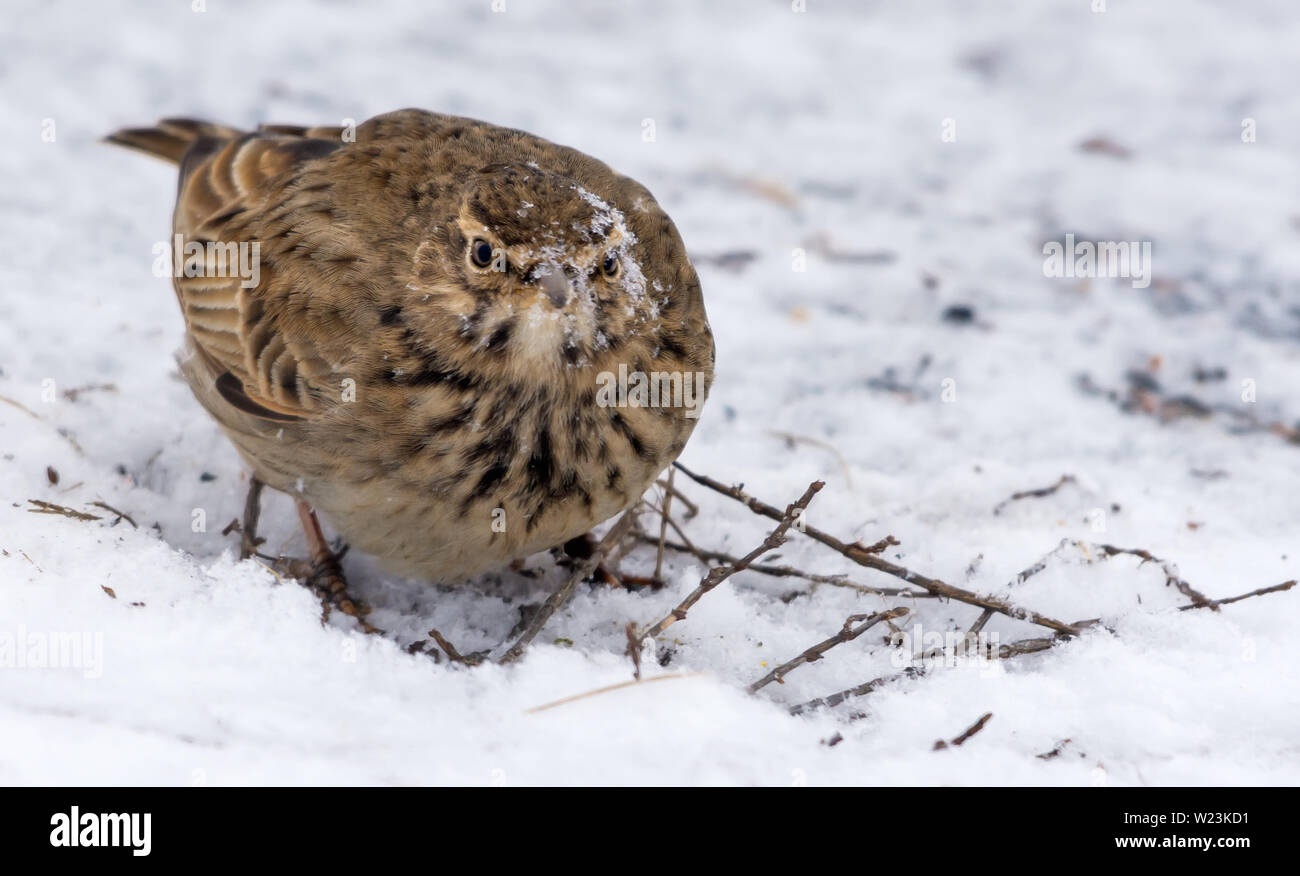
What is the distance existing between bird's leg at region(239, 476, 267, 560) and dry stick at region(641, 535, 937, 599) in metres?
1.36

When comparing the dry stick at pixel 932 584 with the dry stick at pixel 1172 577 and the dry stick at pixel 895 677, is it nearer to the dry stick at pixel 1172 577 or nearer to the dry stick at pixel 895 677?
the dry stick at pixel 895 677

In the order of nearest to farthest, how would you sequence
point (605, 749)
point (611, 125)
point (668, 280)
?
1. point (605, 749)
2. point (668, 280)
3. point (611, 125)

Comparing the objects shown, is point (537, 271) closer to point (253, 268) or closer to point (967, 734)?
point (253, 268)

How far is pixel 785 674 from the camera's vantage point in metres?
3.73

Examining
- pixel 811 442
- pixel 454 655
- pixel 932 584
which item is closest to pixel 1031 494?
pixel 811 442

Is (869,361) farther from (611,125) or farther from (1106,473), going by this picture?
(611,125)

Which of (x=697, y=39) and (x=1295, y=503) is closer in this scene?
(x=1295, y=503)

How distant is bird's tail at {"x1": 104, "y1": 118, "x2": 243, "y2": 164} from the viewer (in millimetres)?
5566

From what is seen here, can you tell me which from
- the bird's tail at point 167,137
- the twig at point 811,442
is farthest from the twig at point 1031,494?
the bird's tail at point 167,137

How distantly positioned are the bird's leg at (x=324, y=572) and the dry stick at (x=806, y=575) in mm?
1063

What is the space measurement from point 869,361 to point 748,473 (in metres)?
1.20

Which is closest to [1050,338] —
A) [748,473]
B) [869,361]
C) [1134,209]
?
[869,361]

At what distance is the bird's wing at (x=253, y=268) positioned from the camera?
3.99 metres

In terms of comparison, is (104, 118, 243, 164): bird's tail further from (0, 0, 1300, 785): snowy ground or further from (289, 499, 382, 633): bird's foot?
(289, 499, 382, 633): bird's foot
